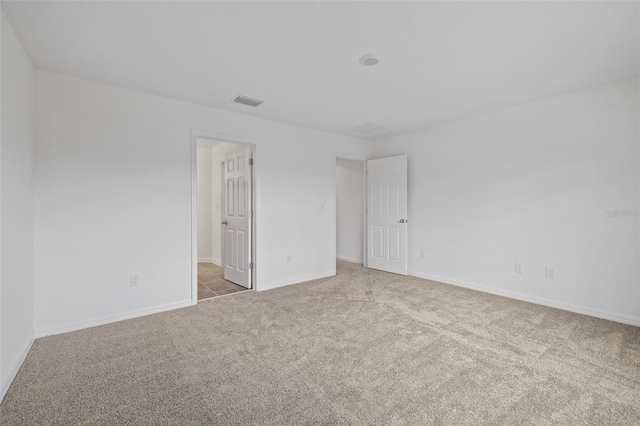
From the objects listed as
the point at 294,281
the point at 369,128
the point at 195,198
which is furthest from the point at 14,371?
the point at 369,128

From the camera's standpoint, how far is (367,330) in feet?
8.80

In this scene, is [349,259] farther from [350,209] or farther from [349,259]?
[350,209]

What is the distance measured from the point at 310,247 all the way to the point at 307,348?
2297 mm

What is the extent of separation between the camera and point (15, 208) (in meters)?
2.07

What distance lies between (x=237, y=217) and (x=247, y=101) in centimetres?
170

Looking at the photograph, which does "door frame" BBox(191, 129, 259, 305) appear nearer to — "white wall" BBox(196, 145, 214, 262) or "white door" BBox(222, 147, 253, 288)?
"white door" BBox(222, 147, 253, 288)

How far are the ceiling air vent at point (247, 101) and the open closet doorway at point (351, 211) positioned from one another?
2587mm

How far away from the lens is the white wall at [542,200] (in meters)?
2.87

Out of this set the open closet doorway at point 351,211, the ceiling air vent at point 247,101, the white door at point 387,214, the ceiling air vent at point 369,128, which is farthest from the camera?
the open closet doorway at point 351,211

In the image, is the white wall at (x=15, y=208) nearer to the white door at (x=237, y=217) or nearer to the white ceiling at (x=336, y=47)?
the white ceiling at (x=336, y=47)

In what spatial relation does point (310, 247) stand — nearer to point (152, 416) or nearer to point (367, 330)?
point (367, 330)

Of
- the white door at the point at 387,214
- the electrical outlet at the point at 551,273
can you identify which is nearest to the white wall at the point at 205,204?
the white door at the point at 387,214

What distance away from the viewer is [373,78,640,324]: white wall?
9.41ft

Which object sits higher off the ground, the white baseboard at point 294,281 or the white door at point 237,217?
the white door at point 237,217
